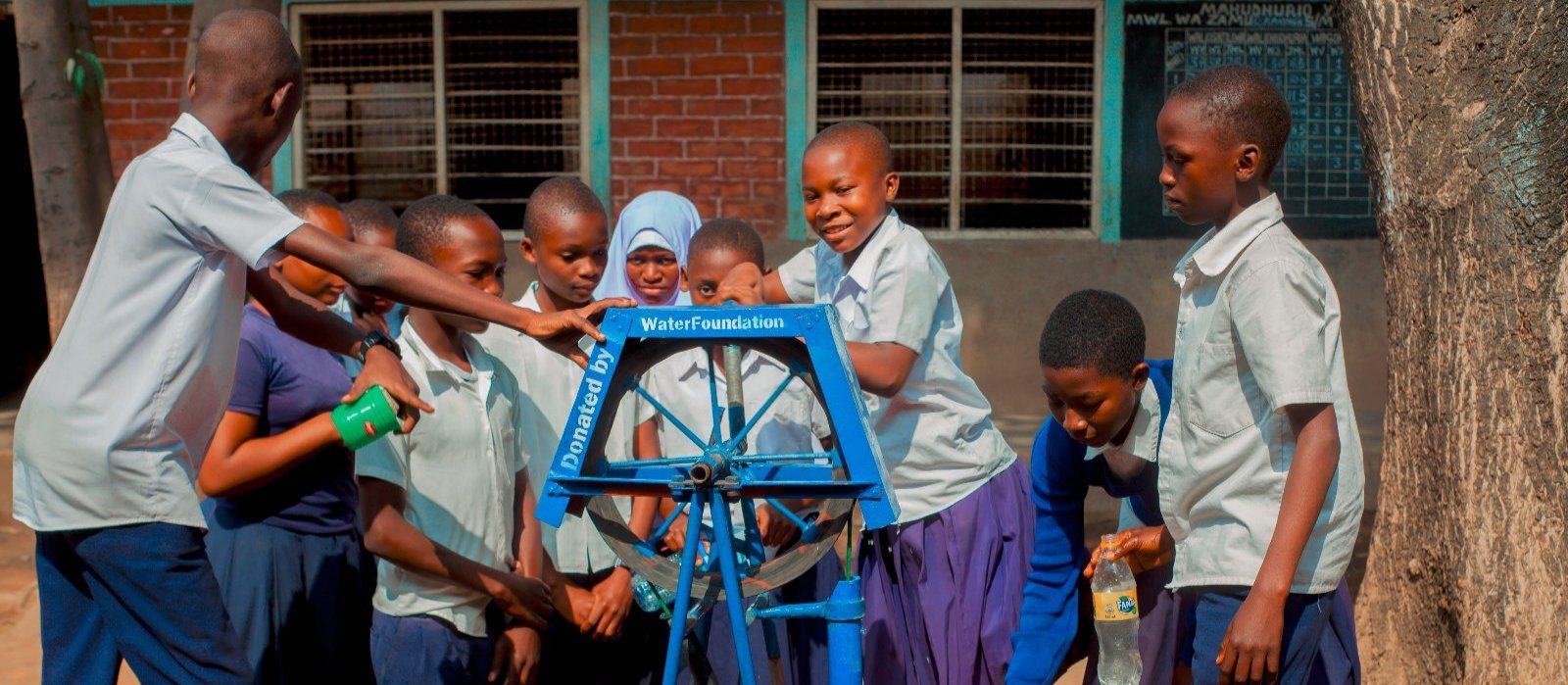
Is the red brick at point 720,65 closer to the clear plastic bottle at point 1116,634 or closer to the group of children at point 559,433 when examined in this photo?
the group of children at point 559,433

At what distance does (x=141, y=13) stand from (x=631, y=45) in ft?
9.15

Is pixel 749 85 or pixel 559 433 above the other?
pixel 749 85

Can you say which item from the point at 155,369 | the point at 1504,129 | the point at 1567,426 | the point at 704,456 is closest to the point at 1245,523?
the point at 704,456

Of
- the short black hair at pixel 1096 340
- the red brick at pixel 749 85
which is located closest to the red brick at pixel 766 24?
A: the red brick at pixel 749 85

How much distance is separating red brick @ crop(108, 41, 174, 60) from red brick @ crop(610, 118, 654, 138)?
255 cm

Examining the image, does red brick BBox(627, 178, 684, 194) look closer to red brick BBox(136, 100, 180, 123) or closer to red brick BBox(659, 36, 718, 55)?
red brick BBox(659, 36, 718, 55)

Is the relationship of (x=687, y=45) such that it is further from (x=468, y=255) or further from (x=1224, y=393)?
(x=1224, y=393)

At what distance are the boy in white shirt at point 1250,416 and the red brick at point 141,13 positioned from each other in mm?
7220

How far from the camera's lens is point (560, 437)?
321 centimetres

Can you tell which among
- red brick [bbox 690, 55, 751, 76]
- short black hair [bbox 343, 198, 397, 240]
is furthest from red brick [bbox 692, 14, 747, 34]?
short black hair [bbox 343, 198, 397, 240]

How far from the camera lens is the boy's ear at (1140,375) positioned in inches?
110

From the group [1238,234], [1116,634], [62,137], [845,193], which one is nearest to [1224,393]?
[1238,234]

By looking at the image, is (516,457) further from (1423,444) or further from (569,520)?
(1423,444)

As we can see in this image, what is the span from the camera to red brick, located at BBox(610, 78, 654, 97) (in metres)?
8.27
